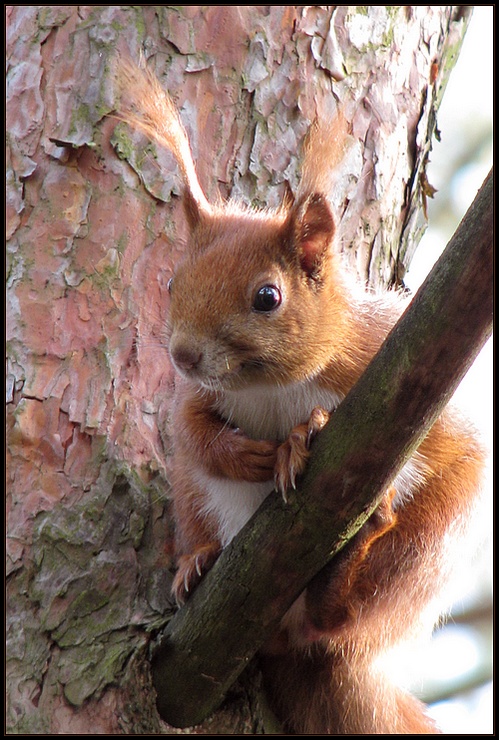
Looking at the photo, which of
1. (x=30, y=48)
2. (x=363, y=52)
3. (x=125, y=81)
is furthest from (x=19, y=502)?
(x=363, y=52)

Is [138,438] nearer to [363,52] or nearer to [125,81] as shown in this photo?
[125,81]

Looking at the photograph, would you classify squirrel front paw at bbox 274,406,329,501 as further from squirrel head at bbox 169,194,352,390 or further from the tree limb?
squirrel head at bbox 169,194,352,390

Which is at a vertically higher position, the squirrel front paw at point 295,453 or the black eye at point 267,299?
the black eye at point 267,299

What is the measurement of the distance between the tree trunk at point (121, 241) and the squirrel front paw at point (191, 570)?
0.10 metres

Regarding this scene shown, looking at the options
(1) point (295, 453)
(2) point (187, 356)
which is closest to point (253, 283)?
(2) point (187, 356)

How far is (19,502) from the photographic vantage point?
2.48m

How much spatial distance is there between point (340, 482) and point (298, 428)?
30 cm

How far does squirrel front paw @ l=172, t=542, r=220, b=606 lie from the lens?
7.72 feet

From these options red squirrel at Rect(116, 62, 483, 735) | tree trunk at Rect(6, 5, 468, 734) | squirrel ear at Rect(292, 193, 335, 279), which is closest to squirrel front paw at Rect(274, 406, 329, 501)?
red squirrel at Rect(116, 62, 483, 735)

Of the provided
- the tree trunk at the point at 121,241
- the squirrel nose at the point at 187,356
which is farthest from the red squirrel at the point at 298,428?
the tree trunk at the point at 121,241

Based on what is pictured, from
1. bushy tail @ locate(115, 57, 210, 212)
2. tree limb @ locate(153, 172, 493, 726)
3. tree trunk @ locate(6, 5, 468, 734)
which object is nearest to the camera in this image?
tree limb @ locate(153, 172, 493, 726)

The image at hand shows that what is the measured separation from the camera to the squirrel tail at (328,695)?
8.48 ft

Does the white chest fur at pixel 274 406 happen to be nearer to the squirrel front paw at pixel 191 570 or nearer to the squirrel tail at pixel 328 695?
the squirrel front paw at pixel 191 570

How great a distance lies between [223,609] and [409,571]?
64 centimetres
